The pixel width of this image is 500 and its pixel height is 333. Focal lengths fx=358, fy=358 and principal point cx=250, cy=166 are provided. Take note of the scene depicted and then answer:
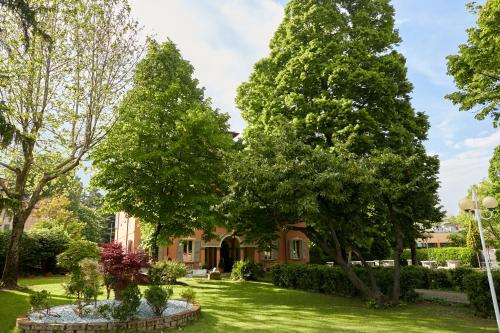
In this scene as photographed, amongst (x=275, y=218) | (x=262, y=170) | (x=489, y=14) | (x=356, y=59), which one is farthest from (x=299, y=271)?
(x=489, y=14)

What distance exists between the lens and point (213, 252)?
32.2 m

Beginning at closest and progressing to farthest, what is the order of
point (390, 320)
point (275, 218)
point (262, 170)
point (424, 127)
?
point (390, 320) < point (262, 170) < point (275, 218) < point (424, 127)

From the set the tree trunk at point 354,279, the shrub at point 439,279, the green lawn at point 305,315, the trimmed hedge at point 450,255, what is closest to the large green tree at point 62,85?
the green lawn at point 305,315

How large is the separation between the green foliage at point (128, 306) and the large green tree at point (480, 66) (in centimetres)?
1582

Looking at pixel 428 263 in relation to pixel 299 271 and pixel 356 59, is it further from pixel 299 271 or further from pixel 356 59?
pixel 356 59

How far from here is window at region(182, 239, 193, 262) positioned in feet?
98.0

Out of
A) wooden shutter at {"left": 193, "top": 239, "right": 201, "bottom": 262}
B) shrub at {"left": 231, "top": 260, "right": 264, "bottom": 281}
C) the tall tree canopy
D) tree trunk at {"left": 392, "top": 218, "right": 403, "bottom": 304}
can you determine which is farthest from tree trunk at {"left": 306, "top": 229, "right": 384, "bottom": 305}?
wooden shutter at {"left": 193, "top": 239, "right": 201, "bottom": 262}

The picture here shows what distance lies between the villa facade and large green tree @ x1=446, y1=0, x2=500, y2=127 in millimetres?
17134

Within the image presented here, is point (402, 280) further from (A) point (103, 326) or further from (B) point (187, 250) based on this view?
(B) point (187, 250)

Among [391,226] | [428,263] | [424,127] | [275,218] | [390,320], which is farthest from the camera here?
[428,263]

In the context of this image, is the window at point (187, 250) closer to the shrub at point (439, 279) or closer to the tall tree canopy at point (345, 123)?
the tall tree canopy at point (345, 123)

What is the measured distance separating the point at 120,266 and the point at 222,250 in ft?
76.4

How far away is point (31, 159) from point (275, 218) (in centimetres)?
1200

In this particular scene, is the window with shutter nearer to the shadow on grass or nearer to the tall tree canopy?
the tall tree canopy
